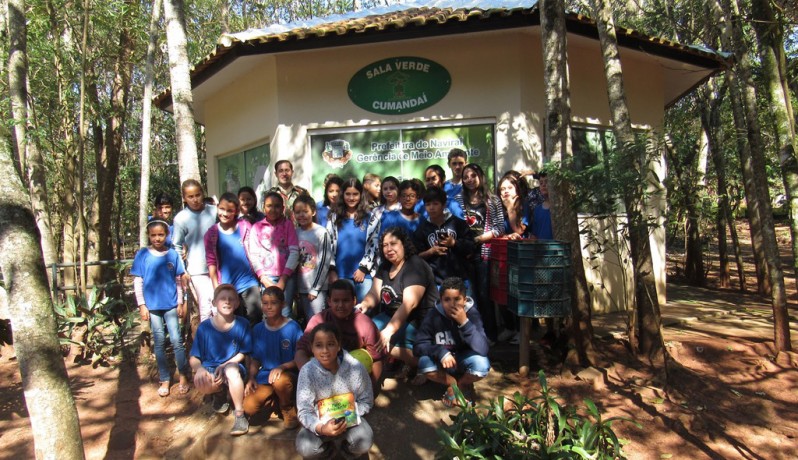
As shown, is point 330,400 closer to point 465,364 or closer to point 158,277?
point 465,364

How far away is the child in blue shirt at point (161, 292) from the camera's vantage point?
4668 mm

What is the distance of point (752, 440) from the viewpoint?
13.4ft

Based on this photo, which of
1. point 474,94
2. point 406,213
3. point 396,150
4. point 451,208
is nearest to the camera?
point 406,213

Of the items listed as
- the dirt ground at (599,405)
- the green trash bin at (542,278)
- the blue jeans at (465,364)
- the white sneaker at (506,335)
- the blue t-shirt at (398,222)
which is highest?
the blue t-shirt at (398,222)

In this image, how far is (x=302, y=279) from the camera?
4520 mm

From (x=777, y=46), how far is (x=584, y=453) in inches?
204

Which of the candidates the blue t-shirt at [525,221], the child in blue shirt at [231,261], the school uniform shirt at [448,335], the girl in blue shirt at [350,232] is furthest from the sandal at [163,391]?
the blue t-shirt at [525,221]

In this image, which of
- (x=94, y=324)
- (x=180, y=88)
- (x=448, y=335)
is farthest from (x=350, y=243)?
(x=94, y=324)

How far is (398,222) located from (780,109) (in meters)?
4.43

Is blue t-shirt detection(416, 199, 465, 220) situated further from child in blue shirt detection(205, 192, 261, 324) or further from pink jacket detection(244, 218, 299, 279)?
child in blue shirt detection(205, 192, 261, 324)

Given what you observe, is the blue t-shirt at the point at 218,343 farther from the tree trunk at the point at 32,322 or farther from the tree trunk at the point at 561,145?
the tree trunk at the point at 561,145

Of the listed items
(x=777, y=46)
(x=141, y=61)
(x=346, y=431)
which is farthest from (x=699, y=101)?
(x=141, y=61)

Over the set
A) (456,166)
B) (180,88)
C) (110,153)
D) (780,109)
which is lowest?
(456,166)

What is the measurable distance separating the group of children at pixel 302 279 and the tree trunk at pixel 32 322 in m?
1.40
